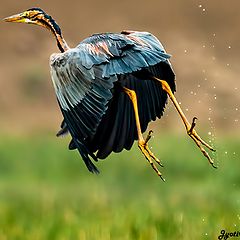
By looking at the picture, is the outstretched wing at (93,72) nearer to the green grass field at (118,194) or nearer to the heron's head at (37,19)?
the heron's head at (37,19)

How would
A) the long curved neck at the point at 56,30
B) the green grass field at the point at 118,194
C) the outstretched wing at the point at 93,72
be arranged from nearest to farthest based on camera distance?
the outstretched wing at the point at 93,72
the long curved neck at the point at 56,30
the green grass field at the point at 118,194

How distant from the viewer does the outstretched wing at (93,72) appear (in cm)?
707

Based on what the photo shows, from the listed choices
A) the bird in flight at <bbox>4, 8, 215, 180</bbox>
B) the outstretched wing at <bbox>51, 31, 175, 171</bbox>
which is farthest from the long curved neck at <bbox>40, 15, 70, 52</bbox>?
the outstretched wing at <bbox>51, 31, 175, 171</bbox>

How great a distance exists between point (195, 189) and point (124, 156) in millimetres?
1219

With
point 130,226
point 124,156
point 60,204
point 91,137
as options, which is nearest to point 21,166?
point 124,156

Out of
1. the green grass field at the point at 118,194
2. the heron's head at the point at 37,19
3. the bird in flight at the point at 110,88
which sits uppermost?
the heron's head at the point at 37,19

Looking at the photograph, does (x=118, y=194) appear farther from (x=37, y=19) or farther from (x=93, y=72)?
(x=93, y=72)

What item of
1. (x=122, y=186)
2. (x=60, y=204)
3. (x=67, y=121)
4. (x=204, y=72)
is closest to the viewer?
(x=67, y=121)

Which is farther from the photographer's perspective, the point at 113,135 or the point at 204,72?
the point at 204,72

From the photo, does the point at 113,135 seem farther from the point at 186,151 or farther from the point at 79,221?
the point at 186,151

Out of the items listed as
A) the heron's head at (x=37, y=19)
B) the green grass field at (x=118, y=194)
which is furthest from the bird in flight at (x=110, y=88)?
the green grass field at (x=118, y=194)

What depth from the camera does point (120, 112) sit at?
7734 millimetres

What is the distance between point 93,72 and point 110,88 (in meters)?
0.15

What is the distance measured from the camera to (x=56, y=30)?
747cm
